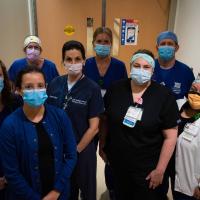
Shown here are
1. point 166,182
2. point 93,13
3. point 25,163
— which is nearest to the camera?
point 25,163

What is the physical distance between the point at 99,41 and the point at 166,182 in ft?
4.24

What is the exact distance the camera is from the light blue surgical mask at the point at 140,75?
158 cm

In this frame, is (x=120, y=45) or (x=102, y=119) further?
Result: (x=120, y=45)

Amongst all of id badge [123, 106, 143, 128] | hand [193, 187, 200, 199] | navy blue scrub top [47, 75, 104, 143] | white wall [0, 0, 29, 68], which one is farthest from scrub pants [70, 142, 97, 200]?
white wall [0, 0, 29, 68]

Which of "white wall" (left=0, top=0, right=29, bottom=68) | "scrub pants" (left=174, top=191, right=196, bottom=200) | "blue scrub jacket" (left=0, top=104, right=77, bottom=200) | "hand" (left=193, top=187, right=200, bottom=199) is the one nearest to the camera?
"blue scrub jacket" (left=0, top=104, right=77, bottom=200)

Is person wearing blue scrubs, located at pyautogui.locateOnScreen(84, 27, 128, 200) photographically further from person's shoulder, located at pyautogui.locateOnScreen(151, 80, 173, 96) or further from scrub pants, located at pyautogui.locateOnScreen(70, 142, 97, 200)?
person's shoulder, located at pyautogui.locateOnScreen(151, 80, 173, 96)

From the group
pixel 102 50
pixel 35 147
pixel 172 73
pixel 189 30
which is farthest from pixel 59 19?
pixel 35 147

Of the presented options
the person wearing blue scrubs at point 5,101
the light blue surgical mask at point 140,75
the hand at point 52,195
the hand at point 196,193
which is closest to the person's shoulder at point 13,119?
the person wearing blue scrubs at point 5,101

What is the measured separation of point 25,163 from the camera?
1.34 meters

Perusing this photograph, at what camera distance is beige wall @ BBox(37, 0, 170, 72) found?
3.36 m

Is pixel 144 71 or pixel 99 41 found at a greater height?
pixel 99 41

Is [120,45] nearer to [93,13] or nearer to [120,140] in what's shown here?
[93,13]

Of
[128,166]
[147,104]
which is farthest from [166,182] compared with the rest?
[147,104]

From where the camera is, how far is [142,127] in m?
1.53
